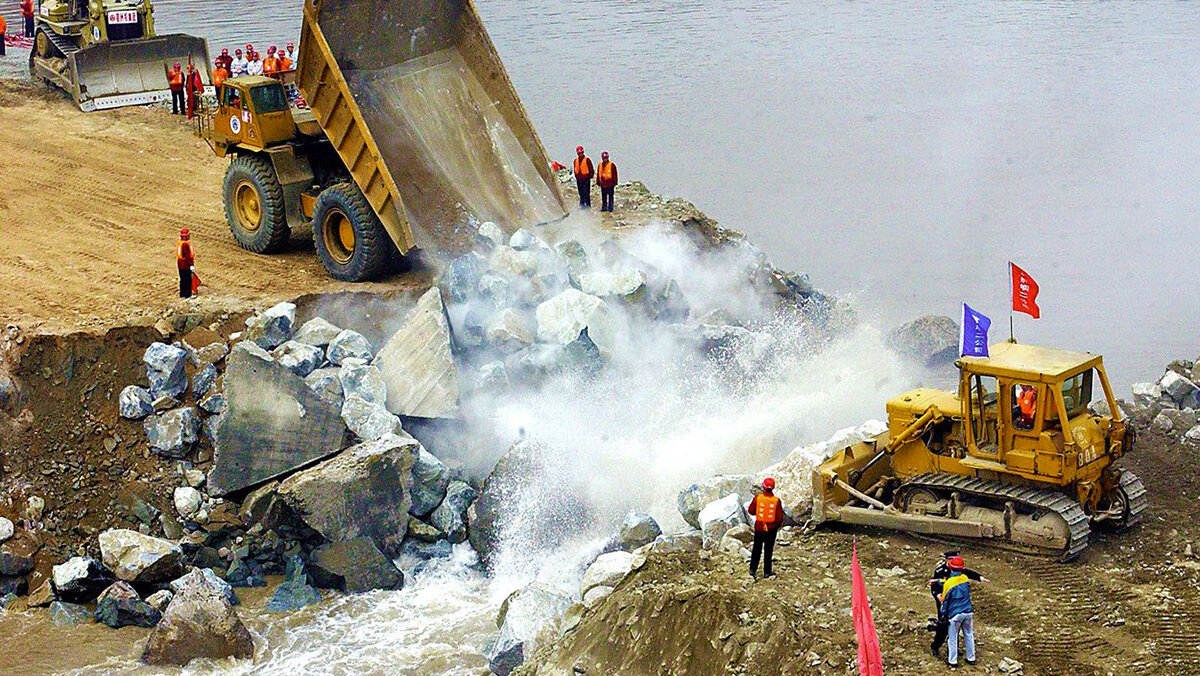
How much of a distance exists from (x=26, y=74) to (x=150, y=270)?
38.2ft

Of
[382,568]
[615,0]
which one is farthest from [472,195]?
[615,0]

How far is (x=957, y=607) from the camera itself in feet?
29.6

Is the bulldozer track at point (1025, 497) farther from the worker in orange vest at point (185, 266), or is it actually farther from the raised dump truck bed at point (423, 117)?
the worker in orange vest at point (185, 266)

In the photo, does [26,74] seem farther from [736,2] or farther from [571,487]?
[736,2]

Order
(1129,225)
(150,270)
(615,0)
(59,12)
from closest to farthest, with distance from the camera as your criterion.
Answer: (150,270) < (1129,225) < (59,12) < (615,0)

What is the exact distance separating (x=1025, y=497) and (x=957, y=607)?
81.7 inches

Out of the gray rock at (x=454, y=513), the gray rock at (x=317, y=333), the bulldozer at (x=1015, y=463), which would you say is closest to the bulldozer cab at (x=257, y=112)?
the gray rock at (x=317, y=333)

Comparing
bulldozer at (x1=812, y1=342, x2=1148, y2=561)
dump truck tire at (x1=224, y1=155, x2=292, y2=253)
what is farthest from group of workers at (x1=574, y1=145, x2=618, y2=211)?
bulldozer at (x1=812, y1=342, x2=1148, y2=561)

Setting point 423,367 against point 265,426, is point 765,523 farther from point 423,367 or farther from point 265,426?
point 265,426

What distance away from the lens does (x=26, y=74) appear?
86.2 ft

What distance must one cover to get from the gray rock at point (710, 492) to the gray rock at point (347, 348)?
12.7 feet

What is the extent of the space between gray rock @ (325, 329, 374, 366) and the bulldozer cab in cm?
325

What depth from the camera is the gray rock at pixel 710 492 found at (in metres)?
12.9

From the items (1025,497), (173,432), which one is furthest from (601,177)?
(1025,497)
